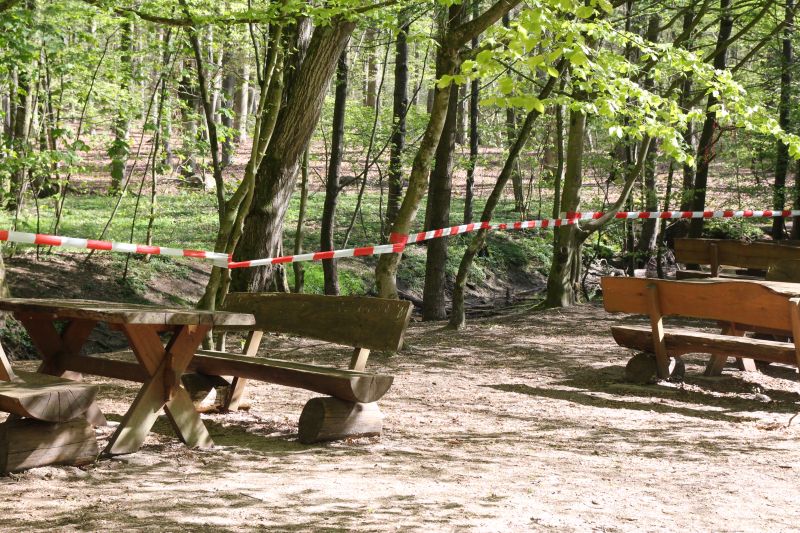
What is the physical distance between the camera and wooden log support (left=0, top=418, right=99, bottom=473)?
430cm

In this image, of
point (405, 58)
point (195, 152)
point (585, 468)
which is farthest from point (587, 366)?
point (405, 58)

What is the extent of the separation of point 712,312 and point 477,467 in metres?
3.06

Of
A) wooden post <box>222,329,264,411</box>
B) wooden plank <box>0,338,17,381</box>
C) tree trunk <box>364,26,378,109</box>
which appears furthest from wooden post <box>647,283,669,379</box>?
tree trunk <box>364,26,378,109</box>

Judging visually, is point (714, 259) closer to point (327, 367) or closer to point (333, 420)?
point (327, 367)

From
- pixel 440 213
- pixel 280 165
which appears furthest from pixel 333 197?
pixel 280 165

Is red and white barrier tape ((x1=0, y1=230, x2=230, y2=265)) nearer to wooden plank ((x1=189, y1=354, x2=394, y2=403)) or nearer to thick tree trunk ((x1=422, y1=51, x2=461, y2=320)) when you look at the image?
wooden plank ((x1=189, y1=354, x2=394, y2=403))

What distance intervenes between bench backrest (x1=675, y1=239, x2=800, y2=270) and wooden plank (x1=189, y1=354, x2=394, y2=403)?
6.51 metres

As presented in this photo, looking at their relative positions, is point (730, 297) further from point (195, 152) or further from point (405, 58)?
point (405, 58)

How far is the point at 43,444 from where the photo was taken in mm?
4445

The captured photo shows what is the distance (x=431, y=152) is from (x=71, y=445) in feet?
17.7

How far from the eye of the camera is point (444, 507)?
399 centimetres

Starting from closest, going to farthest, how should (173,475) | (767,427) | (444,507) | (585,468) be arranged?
(444,507)
(173,475)
(585,468)
(767,427)

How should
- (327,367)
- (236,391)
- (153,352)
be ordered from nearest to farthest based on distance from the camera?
(153,352), (327,367), (236,391)

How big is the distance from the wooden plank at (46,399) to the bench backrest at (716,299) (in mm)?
4753
